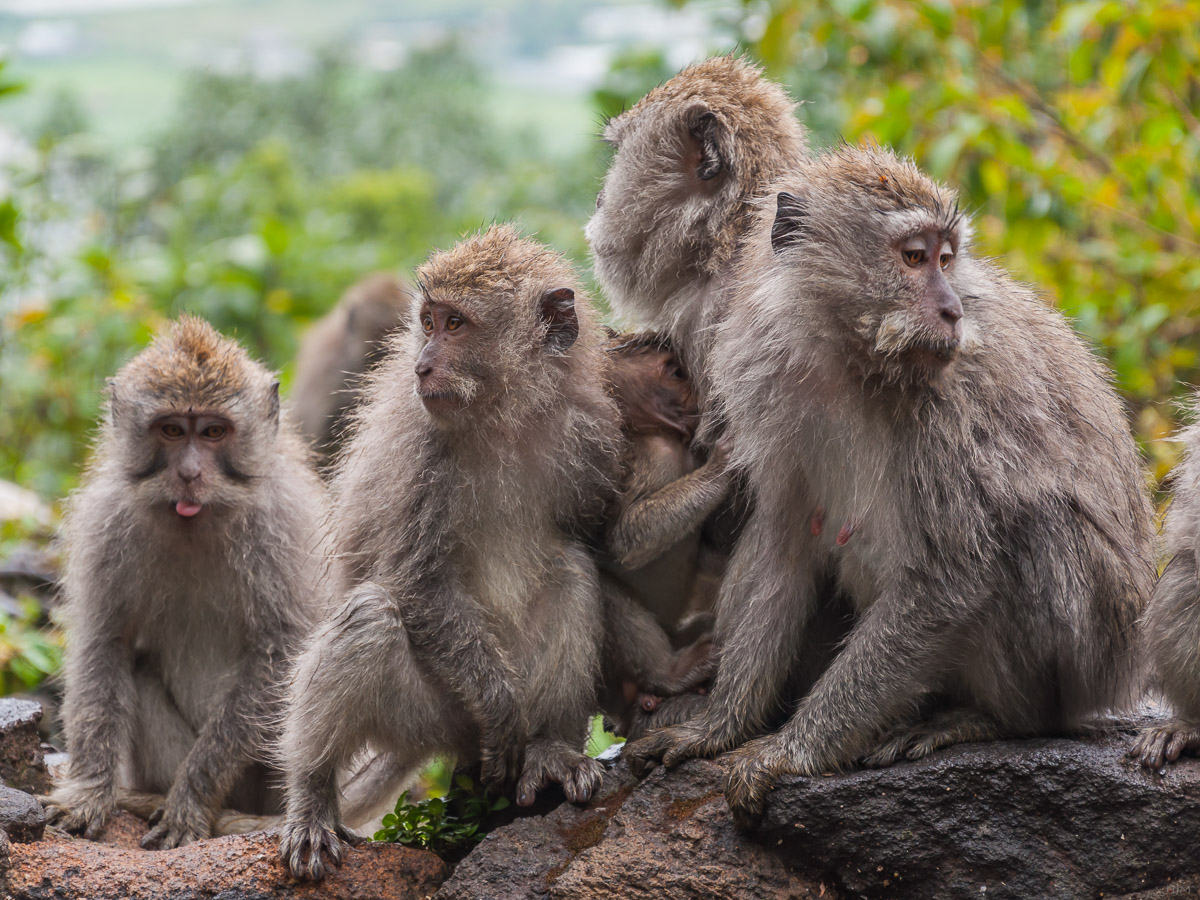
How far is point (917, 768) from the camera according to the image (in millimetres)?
4586

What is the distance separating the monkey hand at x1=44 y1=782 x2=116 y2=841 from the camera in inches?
218

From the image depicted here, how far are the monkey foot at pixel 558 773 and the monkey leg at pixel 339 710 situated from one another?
438mm

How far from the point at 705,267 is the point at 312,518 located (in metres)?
2.32

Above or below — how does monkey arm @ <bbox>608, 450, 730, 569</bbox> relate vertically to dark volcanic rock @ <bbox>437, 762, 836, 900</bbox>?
above

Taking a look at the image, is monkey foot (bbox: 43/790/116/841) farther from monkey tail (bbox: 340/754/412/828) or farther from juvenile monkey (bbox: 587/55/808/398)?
juvenile monkey (bbox: 587/55/808/398)

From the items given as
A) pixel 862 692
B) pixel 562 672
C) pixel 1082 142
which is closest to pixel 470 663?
pixel 562 672

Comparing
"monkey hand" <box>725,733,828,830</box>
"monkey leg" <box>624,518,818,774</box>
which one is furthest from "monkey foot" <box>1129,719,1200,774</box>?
"monkey leg" <box>624,518,818,774</box>

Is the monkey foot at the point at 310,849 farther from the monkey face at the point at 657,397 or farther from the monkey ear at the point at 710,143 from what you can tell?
the monkey ear at the point at 710,143

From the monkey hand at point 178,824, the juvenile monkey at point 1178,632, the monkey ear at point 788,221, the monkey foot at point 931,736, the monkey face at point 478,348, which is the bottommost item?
the monkey hand at point 178,824

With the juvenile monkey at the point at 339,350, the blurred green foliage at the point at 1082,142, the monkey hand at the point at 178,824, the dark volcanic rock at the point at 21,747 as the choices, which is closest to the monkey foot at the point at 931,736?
the monkey hand at the point at 178,824

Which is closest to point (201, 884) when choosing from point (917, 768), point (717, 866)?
point (717, 866)

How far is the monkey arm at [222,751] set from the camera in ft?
18.5

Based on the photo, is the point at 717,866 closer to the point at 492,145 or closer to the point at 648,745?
the point at 648,745

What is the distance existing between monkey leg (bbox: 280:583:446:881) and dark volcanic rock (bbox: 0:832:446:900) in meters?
0.08
